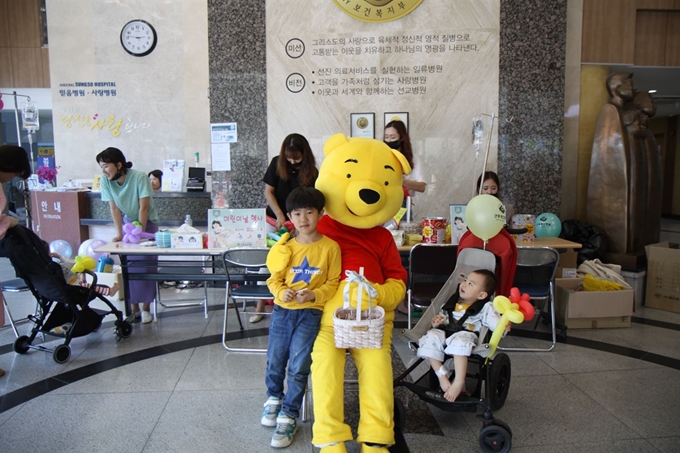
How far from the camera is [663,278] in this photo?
4.61 meters

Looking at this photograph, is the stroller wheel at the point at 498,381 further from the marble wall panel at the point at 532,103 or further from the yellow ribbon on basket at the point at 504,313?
the marble wall panel at the point at 532,103

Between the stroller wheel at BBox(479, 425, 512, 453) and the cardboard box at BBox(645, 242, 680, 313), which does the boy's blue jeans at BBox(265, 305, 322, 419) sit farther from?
the cardboard box at BBox(645, 242, 680, 313)

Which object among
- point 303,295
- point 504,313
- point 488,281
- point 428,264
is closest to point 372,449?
point 303,295

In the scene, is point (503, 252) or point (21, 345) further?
point (21, 345)

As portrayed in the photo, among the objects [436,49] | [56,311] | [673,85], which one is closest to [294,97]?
[436,49]

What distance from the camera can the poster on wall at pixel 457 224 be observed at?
12.7 ft

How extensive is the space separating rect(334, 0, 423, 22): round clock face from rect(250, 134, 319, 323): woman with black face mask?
220 cm

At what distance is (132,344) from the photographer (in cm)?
370

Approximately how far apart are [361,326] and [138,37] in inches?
249

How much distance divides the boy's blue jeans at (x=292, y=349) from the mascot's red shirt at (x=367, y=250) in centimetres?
28

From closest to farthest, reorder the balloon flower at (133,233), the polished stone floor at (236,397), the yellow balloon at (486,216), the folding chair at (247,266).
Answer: the polished stone floor at (236,397), the yellow balloon at (486,216), the folding chair at (247,266), the balloon flower at (133,233)

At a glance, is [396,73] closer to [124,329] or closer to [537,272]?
[537,272]

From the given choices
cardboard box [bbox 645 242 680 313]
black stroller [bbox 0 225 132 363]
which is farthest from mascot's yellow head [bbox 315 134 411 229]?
cardboard box [bbox 645 242 680 313]

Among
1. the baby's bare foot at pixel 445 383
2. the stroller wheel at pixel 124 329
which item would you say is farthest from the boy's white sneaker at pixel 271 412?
the stroller wheel at pixel 124 329
